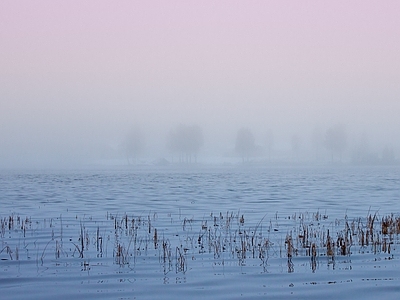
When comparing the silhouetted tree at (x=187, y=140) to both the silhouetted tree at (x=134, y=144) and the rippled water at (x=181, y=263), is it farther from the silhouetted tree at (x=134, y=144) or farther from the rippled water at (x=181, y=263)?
the rippled water at (x=181, y=263)

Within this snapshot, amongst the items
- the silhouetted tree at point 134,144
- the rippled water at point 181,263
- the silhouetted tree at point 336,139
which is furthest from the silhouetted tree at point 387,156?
the rippled water at point 181,263

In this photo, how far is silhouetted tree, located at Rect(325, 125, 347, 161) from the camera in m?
182

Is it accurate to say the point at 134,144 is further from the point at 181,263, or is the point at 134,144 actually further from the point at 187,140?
the point at 181,263

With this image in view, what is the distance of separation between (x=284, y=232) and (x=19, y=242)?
7.77 metres

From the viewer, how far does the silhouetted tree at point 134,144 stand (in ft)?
643

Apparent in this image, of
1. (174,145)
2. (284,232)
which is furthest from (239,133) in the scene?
(284,232)

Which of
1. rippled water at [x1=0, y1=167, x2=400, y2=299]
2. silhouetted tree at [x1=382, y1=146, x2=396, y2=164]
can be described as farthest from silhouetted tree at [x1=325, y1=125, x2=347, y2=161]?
rippled water at [x1=0, y1=167, x2=400, y2=299]

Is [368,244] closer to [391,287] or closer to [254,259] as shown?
[254,259]

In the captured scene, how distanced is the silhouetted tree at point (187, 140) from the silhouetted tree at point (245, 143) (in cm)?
1248

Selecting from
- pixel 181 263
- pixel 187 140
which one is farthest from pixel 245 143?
pixel 181 263

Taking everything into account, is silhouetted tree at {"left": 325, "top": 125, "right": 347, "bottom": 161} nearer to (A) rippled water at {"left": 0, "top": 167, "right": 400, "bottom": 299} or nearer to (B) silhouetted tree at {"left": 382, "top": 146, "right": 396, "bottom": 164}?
(B) silhouetted tree at {"left": 382, "top": 146, "right": 396, "bottom": 164}

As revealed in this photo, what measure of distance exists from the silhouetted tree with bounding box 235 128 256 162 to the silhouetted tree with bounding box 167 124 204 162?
12480 mm

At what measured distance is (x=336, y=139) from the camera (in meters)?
182

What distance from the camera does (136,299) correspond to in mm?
9234
